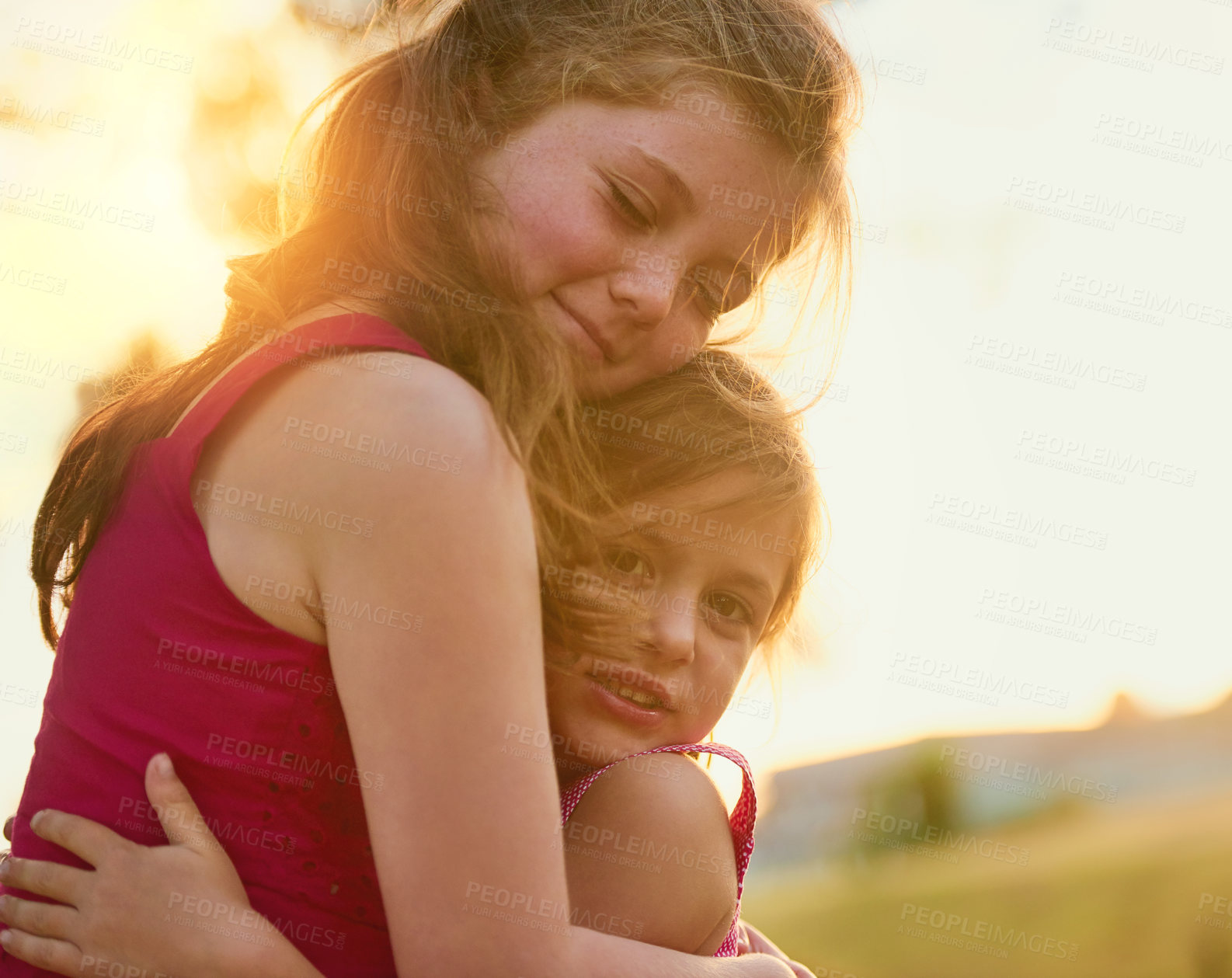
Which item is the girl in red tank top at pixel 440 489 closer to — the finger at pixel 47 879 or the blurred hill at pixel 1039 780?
A: the finger at pixel 47 879

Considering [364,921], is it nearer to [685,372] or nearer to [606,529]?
[606,529]

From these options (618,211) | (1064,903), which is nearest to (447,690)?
(618,211)

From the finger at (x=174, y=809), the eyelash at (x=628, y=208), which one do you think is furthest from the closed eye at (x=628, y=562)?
the finger at (x=174, y=809)

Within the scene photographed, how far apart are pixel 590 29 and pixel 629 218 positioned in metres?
0.38

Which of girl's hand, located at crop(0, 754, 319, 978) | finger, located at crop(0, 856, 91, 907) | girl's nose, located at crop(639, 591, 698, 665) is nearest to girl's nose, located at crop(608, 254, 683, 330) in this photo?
girl's nose, located at crop(639, 591, 698, 665)

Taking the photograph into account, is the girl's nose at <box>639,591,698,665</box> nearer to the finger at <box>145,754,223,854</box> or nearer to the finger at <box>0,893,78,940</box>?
the finger at <box>145,754,223,854</box>

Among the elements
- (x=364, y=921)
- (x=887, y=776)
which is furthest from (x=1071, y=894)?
(x=364, y=921)

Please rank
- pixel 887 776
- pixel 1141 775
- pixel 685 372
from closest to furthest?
1. pixel 685 372
2. pixel 1141 775
3. pixel 887 776

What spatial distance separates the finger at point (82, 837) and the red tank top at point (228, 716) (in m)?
0.01

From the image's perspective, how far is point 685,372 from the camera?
1824 mm

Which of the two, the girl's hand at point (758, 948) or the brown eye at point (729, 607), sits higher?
the brown eye at point (729, 607)

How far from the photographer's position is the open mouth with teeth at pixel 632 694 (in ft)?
4.94

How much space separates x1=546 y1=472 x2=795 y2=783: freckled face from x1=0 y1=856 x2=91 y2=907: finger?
664mm

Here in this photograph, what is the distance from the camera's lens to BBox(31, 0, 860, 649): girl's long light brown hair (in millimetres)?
1244
